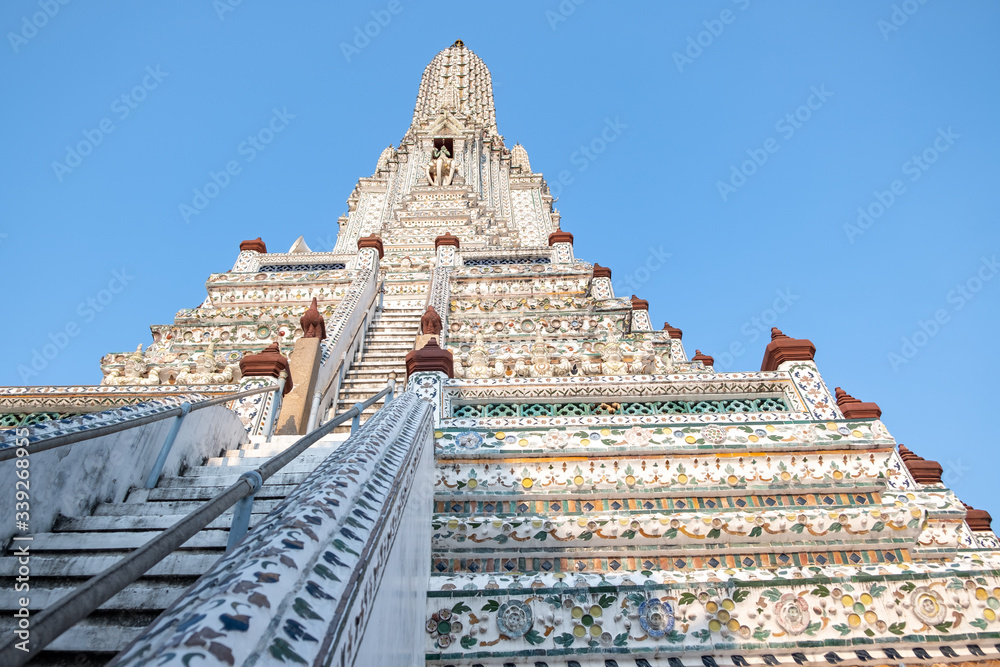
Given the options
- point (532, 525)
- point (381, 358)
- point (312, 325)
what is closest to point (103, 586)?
point (532, 525)

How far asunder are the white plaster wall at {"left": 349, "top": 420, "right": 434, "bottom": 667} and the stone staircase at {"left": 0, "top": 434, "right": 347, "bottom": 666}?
37.2 inches

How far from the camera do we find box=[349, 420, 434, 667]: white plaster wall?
184cm

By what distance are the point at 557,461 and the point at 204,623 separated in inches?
141

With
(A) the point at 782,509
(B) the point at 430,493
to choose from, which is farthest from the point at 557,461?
(A) the point at 782,509

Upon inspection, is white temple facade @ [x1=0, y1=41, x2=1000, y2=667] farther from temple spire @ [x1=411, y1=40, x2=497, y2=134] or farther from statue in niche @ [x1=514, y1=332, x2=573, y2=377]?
temple spire @ [x1=411, y1=40, x2=497, y2=134]

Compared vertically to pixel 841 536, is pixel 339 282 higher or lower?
higher

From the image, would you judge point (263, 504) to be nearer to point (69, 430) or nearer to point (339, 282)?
point (69, 430)

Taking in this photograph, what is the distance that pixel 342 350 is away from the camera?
8.89 metres

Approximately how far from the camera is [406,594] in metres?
2.58

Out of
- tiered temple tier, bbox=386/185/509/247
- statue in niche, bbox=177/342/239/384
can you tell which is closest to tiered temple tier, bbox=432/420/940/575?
statue in niche, bbox=177/342/239/384

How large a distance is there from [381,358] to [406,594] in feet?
24.3

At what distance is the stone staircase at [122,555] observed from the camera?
2.36 m

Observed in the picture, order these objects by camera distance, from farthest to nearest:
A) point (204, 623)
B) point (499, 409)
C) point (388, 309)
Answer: point (388, 309) → point (499, 409) → point (204, 623)

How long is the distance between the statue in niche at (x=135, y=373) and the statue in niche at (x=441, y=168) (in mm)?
15860
